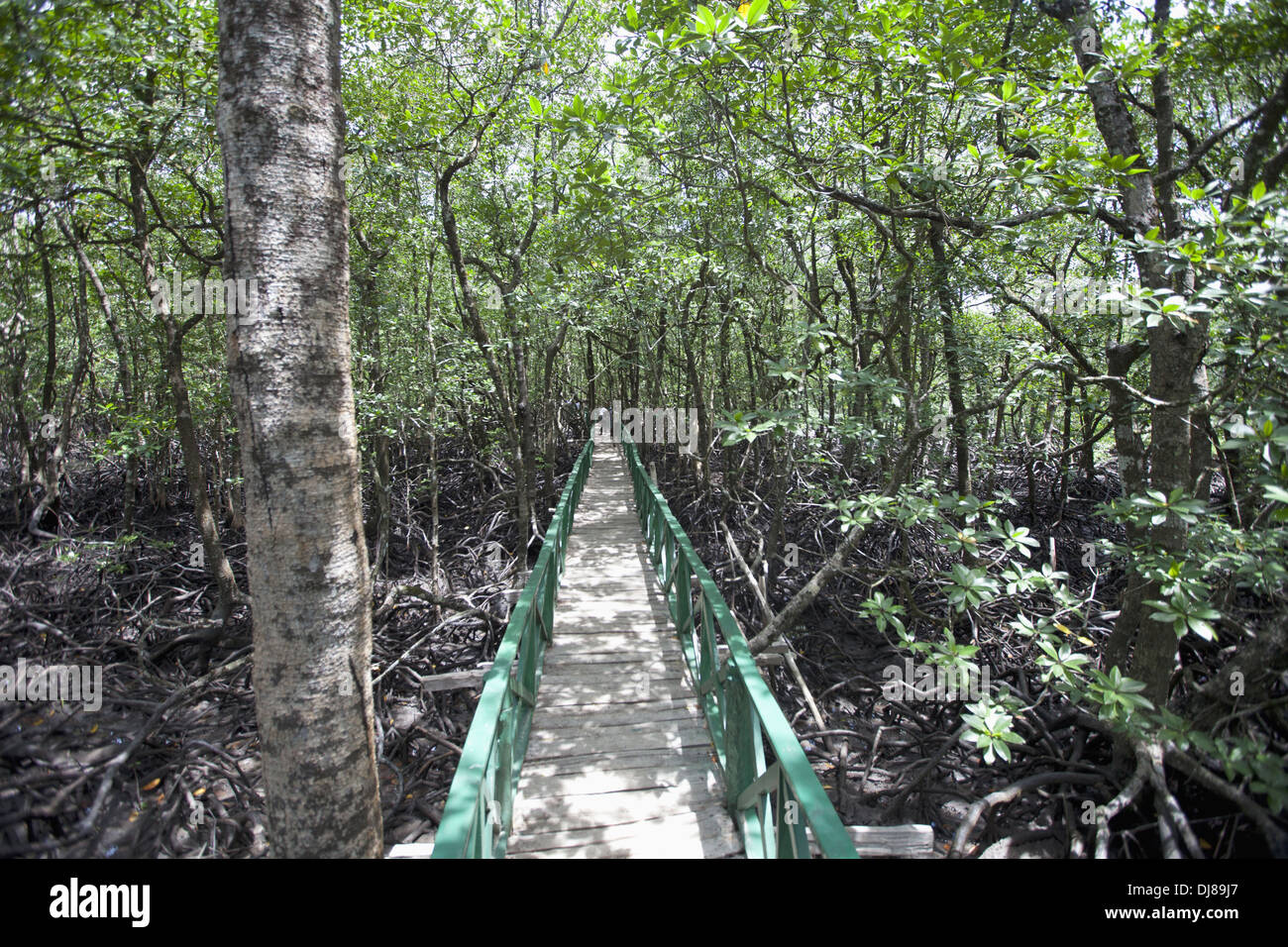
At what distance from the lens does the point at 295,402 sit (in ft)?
5.19

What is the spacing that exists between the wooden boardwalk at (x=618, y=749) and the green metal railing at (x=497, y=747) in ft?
0.45

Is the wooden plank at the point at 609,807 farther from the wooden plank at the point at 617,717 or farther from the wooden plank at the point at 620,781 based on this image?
the wooden plank at the point at 617,717

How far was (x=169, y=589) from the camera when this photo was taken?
25.0ft

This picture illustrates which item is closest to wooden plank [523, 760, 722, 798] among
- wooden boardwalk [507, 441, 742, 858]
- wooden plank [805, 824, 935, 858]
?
wooden boardwalk [507, 441, 742, 858]

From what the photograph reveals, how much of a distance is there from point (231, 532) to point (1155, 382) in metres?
11.3

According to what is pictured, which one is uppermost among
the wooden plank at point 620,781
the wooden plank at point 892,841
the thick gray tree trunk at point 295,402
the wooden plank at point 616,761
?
the thick gray tree trunk at point 295,402

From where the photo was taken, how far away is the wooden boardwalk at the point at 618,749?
9.38ft

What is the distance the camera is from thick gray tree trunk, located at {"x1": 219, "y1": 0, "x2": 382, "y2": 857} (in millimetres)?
1562

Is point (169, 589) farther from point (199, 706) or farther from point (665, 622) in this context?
point (665, 622)

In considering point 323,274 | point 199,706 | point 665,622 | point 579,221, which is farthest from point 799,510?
point 323,274

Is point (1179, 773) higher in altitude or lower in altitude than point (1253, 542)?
lower

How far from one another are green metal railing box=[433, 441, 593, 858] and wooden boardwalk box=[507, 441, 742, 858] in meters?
0.14

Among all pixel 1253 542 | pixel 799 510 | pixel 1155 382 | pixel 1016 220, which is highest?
pixel 1016 220

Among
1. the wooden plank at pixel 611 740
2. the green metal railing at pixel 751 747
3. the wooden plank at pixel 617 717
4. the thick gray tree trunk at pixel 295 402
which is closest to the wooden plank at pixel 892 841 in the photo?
the green metal railing at pixel 751 747
